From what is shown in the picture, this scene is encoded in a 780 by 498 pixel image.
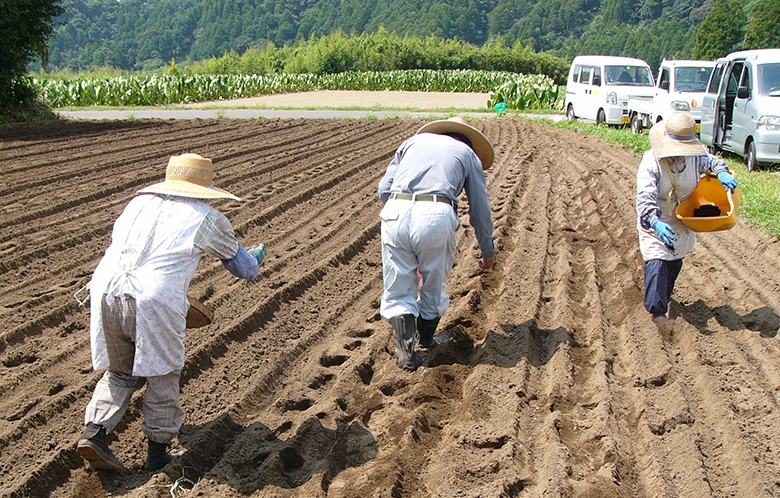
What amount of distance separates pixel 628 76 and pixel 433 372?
16.8m

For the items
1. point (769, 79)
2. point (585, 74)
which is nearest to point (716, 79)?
point (769, 79)

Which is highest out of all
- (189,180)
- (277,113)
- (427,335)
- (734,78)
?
(189,180)

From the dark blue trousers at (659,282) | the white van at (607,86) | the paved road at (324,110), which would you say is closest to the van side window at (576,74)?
the white van at (607,86)

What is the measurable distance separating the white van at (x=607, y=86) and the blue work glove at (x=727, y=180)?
12.8m

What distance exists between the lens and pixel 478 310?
216 inches

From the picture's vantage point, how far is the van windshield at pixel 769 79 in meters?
11.0

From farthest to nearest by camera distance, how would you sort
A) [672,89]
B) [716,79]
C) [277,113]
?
[277,113]
[672,89]
[716,79]

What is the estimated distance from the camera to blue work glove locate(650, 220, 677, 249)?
464cm

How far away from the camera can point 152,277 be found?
10.7 feet

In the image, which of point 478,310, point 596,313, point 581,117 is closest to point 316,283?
point 478,310

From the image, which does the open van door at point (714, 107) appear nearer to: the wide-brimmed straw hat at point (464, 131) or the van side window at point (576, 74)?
the van side window at point (576, 74)

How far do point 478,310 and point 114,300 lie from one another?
3093 millimetres

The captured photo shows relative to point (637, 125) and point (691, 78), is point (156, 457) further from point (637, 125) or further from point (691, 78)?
point (691, 78)

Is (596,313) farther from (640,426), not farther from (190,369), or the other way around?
(190,369)
